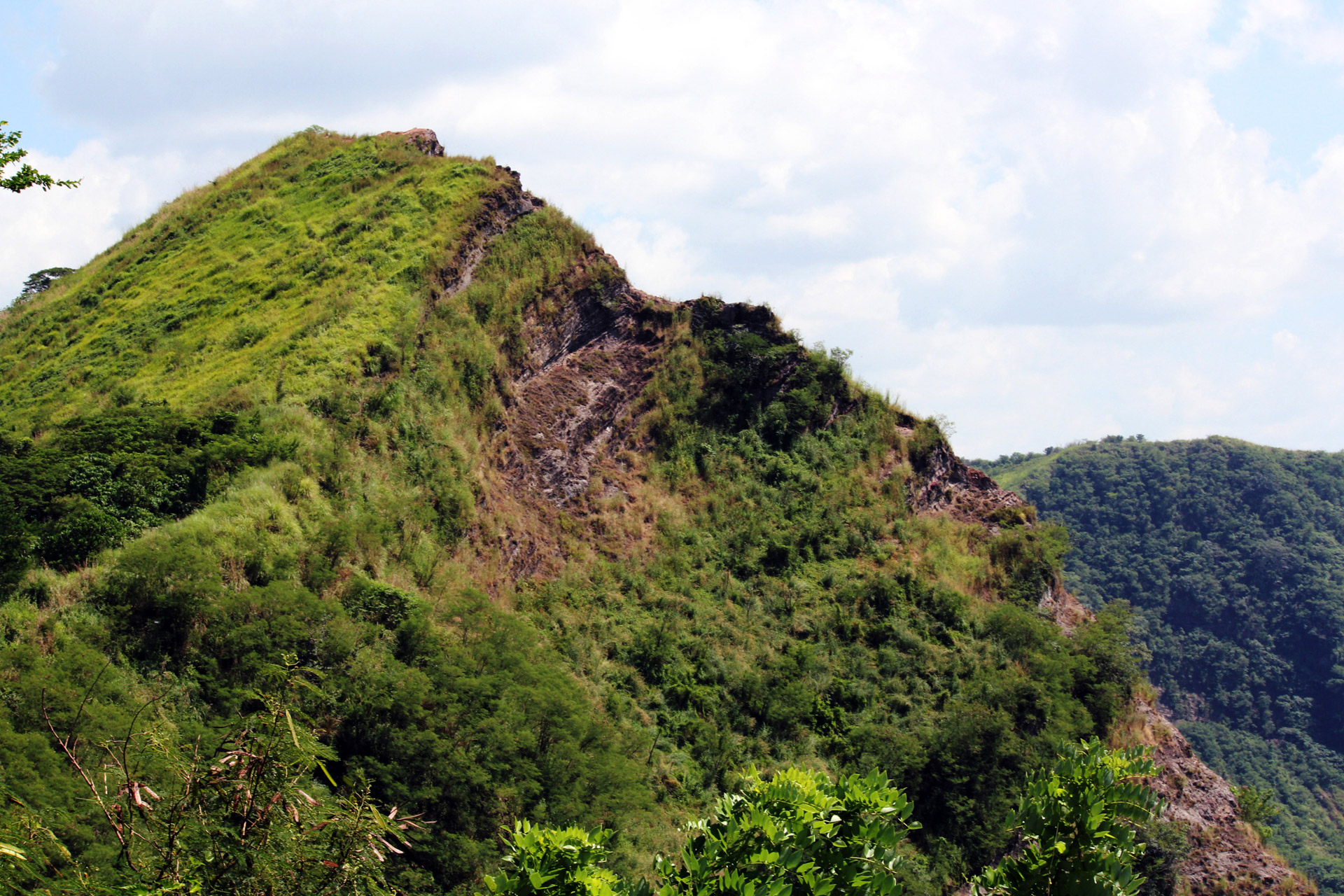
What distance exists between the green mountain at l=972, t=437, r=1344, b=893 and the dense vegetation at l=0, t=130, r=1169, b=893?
48.2 m

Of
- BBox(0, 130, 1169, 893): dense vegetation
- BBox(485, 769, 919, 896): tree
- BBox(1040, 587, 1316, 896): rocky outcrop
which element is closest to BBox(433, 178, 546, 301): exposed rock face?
BBox(0, 130, 1169, 893): dense vegetation

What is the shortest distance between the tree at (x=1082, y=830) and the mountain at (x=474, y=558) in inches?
181

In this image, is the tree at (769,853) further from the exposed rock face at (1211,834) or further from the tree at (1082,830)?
the exposed rock face at (1211,834)

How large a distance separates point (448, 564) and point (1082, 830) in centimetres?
1554

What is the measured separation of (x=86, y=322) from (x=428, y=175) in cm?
1242

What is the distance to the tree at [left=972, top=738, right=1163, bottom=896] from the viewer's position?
582 cm

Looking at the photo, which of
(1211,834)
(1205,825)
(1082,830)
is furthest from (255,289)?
(1211,834)

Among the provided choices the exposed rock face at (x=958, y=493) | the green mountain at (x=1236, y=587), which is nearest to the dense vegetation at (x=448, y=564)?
the exposed rock face at (x=958, y=493)

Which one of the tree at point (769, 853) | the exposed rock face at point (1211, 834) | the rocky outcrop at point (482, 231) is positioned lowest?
the exposed rock face at point (1211, 834)

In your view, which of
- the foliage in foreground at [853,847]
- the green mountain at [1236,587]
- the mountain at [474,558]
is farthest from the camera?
the green mountain at [1236,587]

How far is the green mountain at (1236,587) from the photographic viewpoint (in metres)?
68.9

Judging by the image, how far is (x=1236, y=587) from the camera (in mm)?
78125

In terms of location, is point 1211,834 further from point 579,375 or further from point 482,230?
point 482,230

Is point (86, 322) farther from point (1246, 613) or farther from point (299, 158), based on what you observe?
point (1246, 613)
